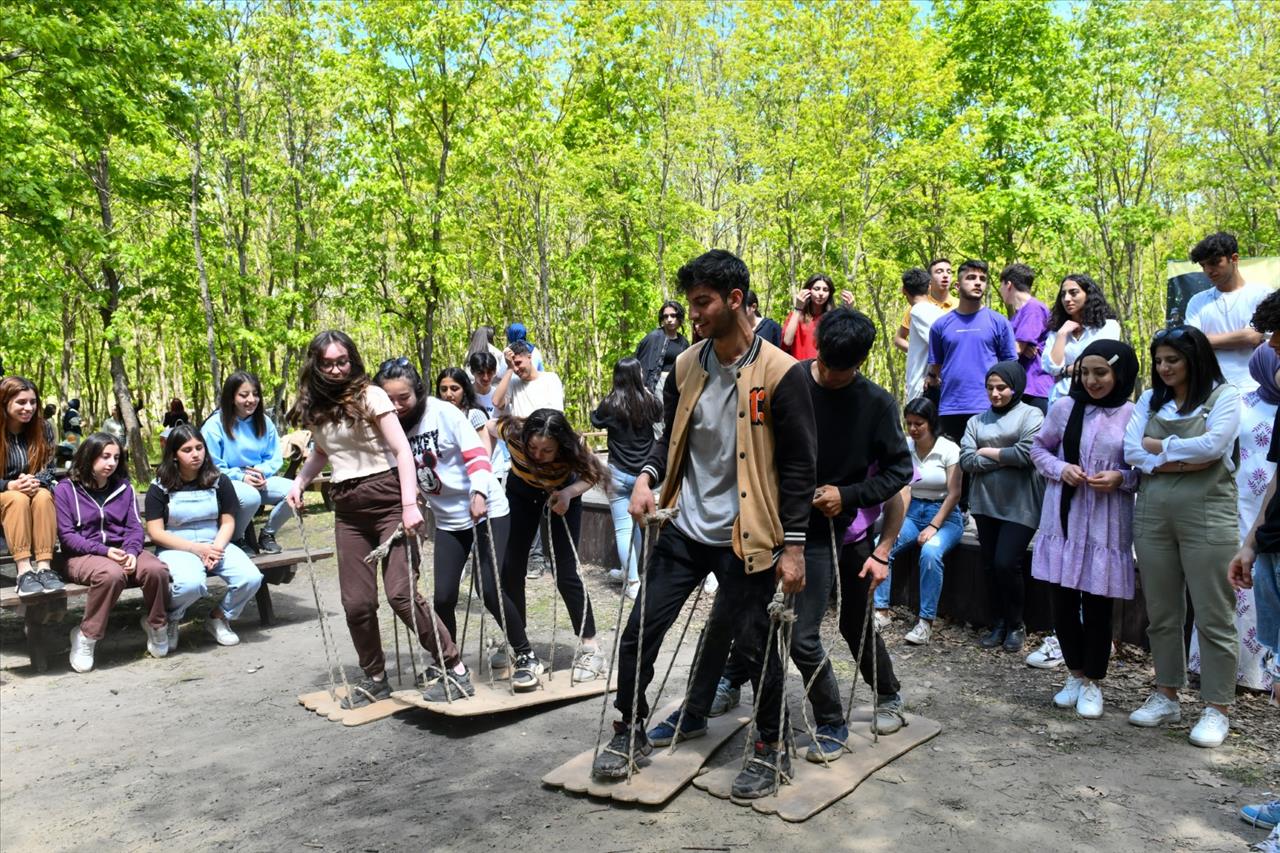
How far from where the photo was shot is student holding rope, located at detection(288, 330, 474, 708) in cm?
489

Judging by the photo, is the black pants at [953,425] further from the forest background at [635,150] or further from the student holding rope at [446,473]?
the forest background at [635,150]

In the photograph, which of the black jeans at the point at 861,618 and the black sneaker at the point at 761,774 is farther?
the black jeans at the point at 861,618

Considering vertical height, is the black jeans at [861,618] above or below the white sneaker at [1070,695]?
above

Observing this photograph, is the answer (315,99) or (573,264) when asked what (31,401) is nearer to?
(315,99)

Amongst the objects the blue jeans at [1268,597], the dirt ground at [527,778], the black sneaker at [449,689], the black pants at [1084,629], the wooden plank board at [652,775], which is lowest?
the dirt ground at [527,778]

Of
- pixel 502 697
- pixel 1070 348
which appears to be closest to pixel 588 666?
pixel 502 697

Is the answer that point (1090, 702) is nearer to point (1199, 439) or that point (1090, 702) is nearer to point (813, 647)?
point (1199, 439)

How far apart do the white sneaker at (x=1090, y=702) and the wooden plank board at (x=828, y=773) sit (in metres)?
0.77

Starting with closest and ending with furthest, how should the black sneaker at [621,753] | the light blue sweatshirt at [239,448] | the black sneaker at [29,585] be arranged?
1. the black sneaker at [621,753]
2. the black sneaker at [29,585]
3. the light blue sweatshirt at [239,448]

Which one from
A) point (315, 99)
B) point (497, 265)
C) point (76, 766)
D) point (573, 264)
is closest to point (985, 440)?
point (76, 766)

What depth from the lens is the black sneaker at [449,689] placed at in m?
4.94

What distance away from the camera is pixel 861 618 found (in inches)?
173

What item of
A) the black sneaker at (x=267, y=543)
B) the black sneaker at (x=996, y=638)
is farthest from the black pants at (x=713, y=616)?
the black sneaker at (x=267, y=543)

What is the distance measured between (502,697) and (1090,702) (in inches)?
120
